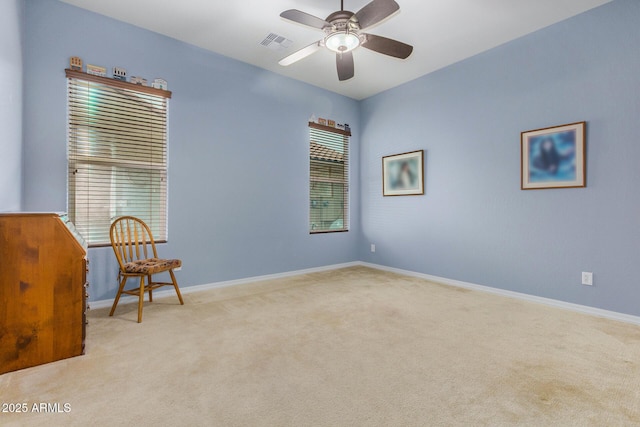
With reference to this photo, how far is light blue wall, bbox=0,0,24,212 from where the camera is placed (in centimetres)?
198

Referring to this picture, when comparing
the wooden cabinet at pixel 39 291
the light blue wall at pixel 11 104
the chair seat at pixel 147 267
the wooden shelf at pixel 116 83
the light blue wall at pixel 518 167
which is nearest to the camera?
the wooden cabinet at pixel 39 291

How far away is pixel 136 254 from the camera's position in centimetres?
303

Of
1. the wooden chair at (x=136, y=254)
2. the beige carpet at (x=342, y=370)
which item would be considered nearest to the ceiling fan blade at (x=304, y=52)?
the wooden chair at (x=136, y=254)

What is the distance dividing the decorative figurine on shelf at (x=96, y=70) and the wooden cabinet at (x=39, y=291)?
1715 mm

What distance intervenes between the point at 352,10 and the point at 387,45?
613 millimetres

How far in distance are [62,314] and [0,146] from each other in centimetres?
113

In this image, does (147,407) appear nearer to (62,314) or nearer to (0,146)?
(62,314)

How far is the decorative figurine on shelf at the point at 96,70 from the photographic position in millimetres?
2861

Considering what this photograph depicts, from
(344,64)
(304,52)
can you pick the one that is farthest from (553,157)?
(304,52)

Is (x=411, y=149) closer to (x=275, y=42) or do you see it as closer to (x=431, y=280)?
(x=431, y=280)

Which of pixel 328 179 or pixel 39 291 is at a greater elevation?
pixel 328 179

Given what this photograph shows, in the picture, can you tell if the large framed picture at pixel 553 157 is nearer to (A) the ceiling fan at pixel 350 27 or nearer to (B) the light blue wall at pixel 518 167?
(B) the light blue wall at pixel 518 167

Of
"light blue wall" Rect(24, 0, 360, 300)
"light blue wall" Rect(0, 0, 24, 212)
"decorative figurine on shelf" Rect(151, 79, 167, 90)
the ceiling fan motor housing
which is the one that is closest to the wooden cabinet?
"light blue wall" Rect(0, 0, 24, 212)

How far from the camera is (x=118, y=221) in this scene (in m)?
2.90
